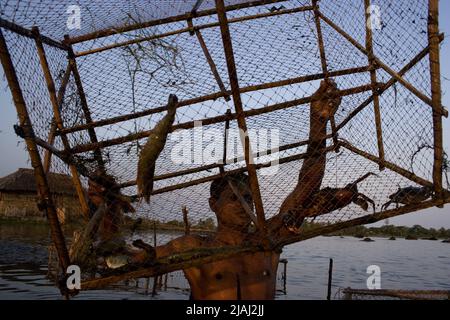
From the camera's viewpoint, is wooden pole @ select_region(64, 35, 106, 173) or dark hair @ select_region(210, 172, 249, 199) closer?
dark hair @ select_region(210, 172, 249, 199)

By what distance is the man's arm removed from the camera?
3.61 metres

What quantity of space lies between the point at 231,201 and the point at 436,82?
2.13 metres

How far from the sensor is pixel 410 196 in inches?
122

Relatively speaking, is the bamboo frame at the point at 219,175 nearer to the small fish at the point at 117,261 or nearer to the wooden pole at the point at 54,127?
the wooden pole at the point at 54,127

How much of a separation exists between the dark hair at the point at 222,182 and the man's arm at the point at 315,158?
22.5 inches

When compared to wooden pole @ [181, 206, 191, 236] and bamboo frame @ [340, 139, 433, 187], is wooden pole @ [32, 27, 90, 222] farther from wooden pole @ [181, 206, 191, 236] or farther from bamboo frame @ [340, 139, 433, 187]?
bamboo frame @ [340, 139, 433, 187]

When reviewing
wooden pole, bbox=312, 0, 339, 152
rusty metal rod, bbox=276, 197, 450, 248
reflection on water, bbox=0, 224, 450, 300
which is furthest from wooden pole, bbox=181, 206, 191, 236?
wooden pole, bbox=312, 0, 339, 152

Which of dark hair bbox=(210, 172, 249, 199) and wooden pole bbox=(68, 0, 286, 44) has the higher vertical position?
wooden pole bbox=(68, 0, 286, 44)

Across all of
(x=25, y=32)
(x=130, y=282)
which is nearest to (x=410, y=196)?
(x=25, y=32)

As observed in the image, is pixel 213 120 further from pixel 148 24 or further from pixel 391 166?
pixel 391 166

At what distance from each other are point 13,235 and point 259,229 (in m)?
31.6
